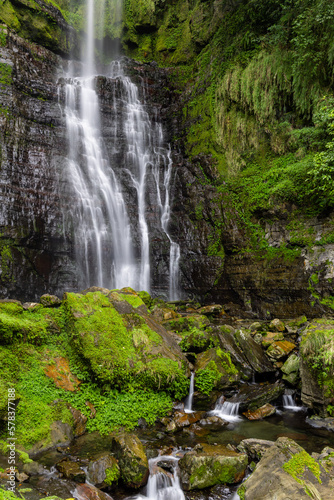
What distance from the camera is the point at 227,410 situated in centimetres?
670

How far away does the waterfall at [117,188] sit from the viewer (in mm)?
15734

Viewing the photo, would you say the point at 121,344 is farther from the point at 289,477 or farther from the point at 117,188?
the point at 117,188

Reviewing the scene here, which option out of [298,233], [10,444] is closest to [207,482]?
[10,444]

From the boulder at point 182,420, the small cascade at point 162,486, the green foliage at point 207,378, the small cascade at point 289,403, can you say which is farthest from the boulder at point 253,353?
the small cascade at point 162,486

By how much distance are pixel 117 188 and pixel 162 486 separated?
1529cm

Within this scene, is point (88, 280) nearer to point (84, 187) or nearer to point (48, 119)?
point (84, 187)

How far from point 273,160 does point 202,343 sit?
32.2 feet

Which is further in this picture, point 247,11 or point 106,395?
point 247,11

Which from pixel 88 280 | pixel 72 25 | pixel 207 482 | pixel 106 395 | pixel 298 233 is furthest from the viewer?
pixel 72 25

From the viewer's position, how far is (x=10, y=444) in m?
4.46

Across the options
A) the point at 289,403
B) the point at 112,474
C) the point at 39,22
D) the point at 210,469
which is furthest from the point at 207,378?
the point at 39,22

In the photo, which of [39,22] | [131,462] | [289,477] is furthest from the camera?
[39,22]

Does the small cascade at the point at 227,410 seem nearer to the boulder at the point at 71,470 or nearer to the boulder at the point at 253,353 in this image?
the boulder at the point at 253,353

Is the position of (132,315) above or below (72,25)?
below
